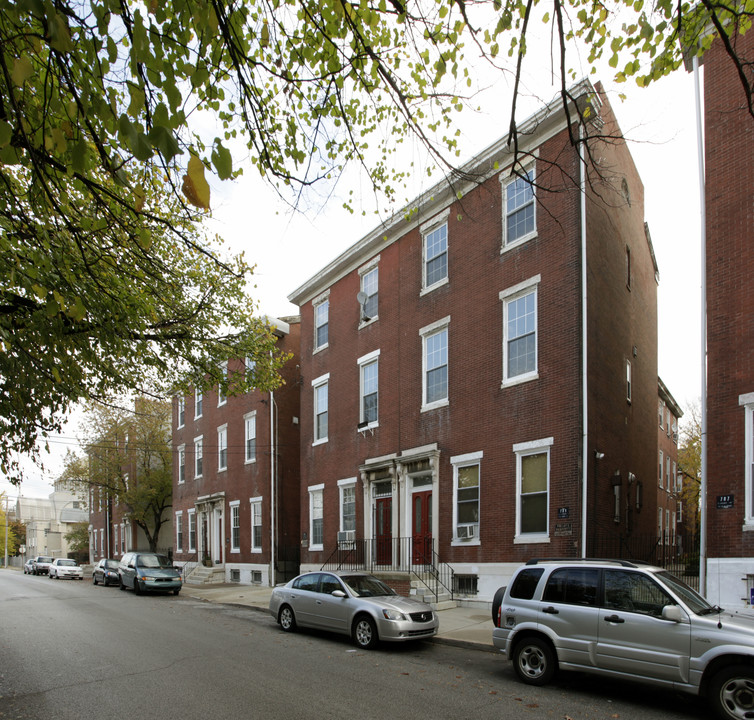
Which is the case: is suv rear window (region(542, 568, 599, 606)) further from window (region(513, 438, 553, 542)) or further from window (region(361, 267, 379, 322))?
window (region(361, 267, 379, 322))

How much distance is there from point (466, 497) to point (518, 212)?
24.9 feet

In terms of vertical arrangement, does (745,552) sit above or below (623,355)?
below

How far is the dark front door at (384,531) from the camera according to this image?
782 inches

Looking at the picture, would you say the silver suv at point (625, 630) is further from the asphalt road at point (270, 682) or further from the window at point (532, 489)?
the window at point (532, 489)

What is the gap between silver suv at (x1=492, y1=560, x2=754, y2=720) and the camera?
724 cm

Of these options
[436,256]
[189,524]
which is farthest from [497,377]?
[189,524]

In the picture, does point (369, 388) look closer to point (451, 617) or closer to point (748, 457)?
point (451, 617)

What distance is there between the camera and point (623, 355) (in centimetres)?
1827

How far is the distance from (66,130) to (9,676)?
8.29m

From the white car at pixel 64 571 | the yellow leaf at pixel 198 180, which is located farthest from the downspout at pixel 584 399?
the white car at pixel 64 571

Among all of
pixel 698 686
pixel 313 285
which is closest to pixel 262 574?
pixel 313 285

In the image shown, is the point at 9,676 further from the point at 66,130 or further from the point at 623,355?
the point at 623,355

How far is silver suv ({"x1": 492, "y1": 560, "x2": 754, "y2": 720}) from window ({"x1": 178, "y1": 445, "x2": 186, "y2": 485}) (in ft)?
98.7

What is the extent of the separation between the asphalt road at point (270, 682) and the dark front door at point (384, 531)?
240 inches
